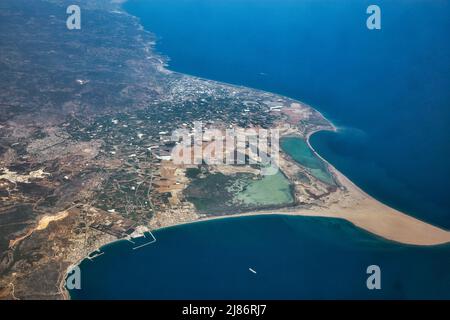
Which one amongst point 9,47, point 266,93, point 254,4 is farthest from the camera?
point 254,4

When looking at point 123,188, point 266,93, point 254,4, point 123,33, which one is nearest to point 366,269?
point 123,188

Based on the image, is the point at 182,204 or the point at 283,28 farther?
the point at 283,28

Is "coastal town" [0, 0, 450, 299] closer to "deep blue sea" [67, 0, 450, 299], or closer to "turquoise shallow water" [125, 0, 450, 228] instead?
"deep blue sea" [67, 0, 450, 299]

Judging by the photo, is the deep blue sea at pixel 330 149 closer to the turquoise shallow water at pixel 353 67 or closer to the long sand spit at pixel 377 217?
the turquoise shallow water at pixel 353 67

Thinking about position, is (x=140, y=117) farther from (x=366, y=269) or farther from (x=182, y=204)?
(x=366, y=269)

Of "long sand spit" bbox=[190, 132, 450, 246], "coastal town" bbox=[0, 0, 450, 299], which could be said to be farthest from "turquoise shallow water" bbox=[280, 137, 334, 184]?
"long sand spit" bbox=[190, 132, 450, 246]

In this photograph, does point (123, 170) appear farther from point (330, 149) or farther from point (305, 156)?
point (330, 149)
